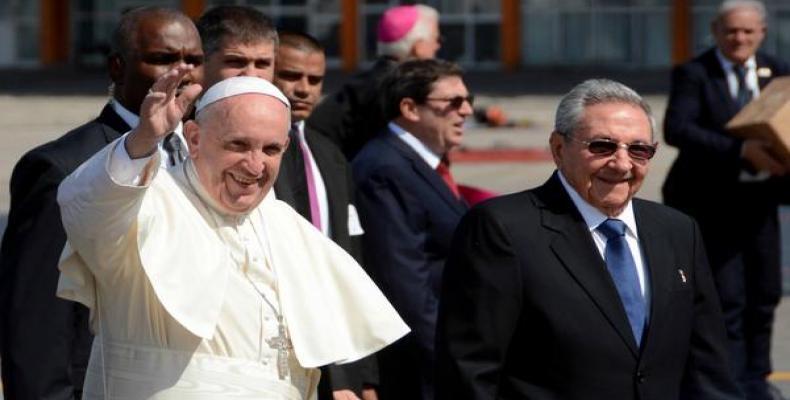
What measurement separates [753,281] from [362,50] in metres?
35.7

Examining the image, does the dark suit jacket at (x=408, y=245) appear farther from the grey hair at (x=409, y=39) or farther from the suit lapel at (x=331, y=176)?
the grey hair at (x=409, y=39)

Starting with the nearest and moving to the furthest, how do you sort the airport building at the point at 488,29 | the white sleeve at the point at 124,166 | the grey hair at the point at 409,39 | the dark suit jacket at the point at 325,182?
the white sleeve at the point at 124,166 < the dark suit jacket at the point at 325,182 < the grey hair at the point at 409,39 < the airport building at the point at 488,29

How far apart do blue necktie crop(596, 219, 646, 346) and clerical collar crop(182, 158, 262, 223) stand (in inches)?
41.7

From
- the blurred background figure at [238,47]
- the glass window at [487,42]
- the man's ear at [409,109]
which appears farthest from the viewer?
the glass window at [487,42]

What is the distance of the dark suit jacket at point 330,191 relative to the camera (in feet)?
19.1

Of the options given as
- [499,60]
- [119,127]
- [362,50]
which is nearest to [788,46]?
[499,60]

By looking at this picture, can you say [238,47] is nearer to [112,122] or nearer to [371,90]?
[112,122]

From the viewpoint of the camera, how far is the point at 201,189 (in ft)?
13.9

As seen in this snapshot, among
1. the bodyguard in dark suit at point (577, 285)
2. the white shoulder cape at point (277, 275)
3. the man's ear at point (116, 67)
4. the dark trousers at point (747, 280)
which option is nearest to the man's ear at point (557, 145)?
the bodyguard in dark suit at point (577, 285)

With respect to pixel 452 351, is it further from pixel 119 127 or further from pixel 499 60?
pixel 499 60

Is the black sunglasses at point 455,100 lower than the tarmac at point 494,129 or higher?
higher

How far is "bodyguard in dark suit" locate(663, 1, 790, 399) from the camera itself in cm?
918

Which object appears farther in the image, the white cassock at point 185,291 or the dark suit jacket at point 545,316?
the dark suit jacket at point 545,316

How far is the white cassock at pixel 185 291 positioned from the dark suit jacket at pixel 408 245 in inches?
85.8
